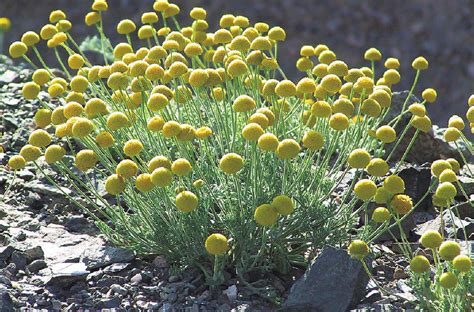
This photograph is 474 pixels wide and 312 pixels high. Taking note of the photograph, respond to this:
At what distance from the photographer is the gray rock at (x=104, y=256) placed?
3.56m

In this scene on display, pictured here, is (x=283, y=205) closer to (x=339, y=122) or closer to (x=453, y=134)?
(x=339, y=122)

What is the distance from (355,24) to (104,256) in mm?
6442

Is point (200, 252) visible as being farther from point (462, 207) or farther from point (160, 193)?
point (462, 207)

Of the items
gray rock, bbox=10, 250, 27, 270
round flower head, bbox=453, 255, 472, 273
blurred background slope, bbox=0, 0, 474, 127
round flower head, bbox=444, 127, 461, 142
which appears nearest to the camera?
round flower head, bbox=453, 255, 472, 273

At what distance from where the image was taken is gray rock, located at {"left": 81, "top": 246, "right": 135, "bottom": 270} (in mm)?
3562

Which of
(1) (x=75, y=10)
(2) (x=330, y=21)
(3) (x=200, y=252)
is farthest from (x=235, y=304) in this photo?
(1) (x=75, y=10)

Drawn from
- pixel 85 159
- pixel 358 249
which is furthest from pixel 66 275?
pixel 358 249

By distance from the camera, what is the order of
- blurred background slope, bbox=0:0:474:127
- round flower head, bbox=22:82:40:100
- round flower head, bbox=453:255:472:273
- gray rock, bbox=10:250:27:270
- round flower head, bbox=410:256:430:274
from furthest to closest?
blurred background slope, bbox=0:0:474:127 → gray rock, bbox=10:250:27:270 → round flower head, bbox=22:82:40:100 → round flower head, bbox=410:256:430:274 → round flower head, bbox=453:255:472:273

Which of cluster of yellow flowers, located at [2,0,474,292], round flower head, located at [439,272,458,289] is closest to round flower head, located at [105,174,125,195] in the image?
cluster of yellow flowers, located at [2,0,474,292]

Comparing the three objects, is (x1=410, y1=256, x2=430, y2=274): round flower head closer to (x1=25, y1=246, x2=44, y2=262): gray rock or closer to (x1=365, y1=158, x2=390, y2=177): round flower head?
(x1=365, y1=158, x2=390, y2=177): round flower head

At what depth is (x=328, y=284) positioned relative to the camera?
316cm

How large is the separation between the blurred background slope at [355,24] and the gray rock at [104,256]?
526 centimetres

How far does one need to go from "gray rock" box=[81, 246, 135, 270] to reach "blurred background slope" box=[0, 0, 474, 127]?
17.3 ft

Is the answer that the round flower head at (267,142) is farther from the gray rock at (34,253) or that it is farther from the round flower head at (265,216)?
the gray rock at (34,253)
